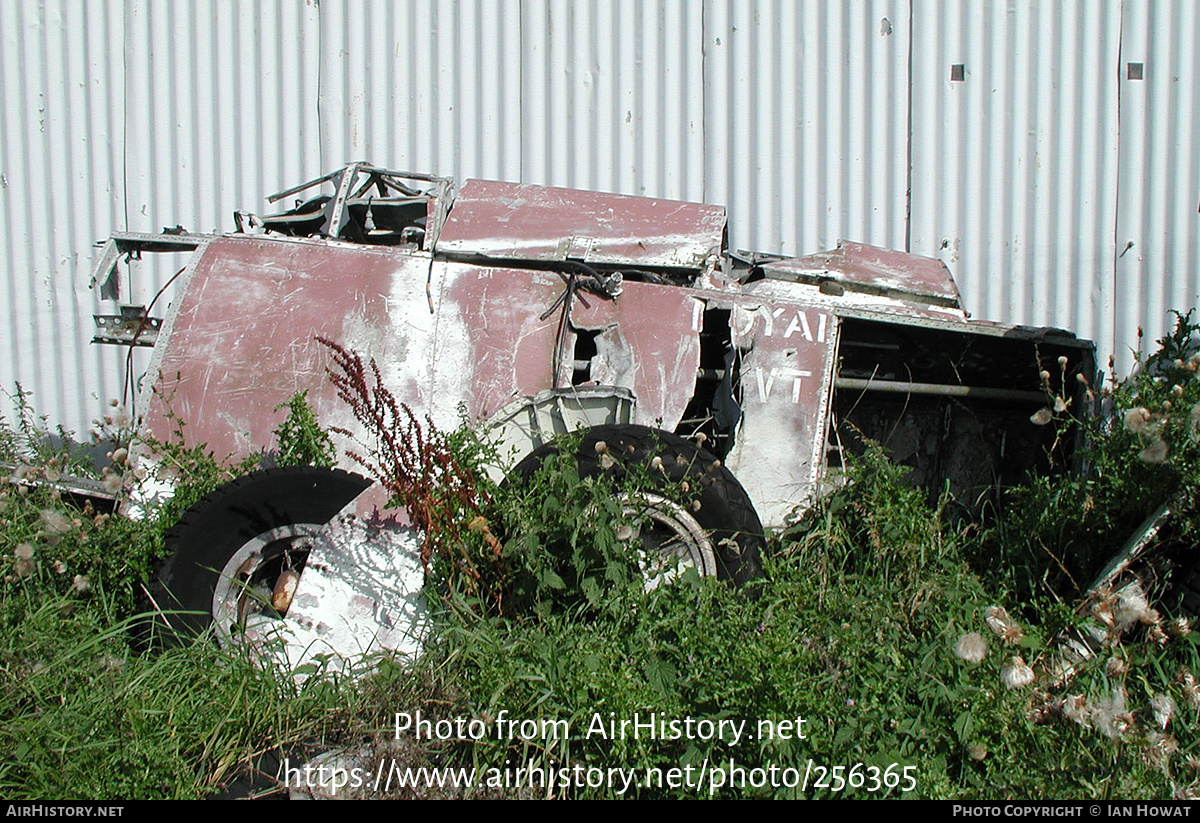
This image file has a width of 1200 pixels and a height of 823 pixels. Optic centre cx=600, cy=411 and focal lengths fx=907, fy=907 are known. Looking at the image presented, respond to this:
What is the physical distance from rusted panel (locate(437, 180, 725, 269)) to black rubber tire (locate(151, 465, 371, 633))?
3.99 ft

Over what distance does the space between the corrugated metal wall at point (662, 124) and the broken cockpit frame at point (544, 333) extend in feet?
5.26

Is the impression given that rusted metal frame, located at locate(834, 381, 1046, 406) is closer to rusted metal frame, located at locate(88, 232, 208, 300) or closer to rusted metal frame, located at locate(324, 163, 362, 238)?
rusted metal frame, located at locate(324, 163, 362, 238)

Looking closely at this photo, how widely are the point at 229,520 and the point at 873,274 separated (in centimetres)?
313

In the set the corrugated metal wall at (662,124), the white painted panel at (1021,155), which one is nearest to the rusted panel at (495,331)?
the corrugated metal wall at (662,124)

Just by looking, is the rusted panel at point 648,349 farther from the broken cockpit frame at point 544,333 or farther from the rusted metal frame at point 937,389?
the rusted metal frame at point 937,389

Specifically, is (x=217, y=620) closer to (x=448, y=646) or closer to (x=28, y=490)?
(x=448, y=646)

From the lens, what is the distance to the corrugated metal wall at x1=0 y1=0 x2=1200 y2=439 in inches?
219

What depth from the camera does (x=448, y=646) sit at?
3.07m

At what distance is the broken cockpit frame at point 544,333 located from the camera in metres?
3.84

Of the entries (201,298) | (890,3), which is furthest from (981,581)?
(890,3)

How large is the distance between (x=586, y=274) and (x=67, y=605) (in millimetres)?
2421

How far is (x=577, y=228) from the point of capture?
167 inches

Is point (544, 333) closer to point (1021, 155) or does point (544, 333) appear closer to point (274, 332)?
point (274, 332)

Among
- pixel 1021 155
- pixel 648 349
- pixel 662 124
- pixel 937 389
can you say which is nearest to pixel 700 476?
pixel 648 349
